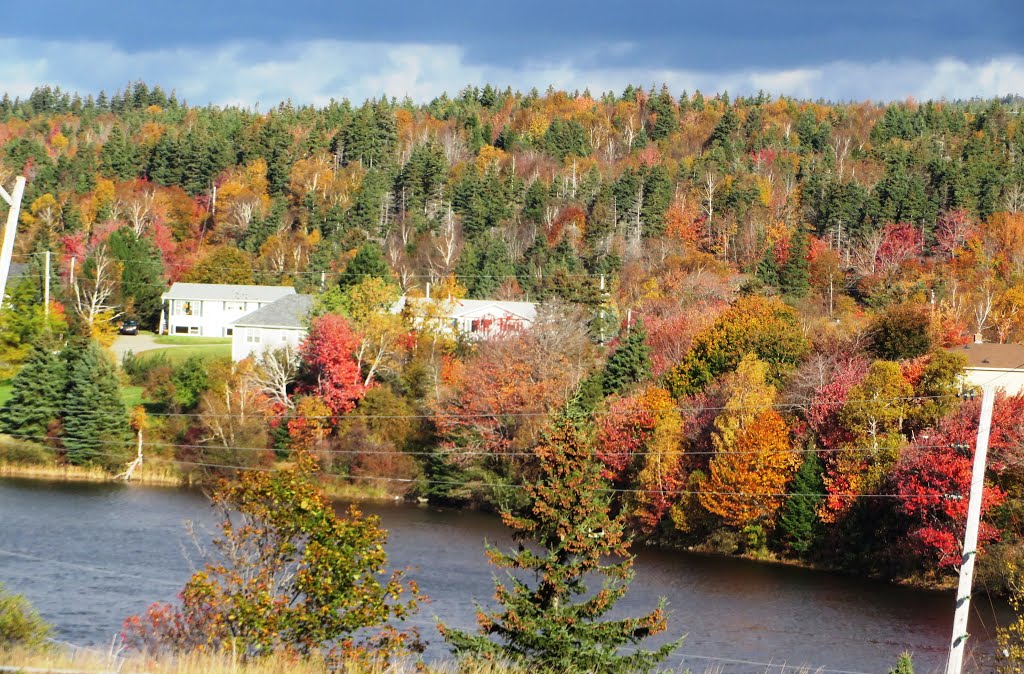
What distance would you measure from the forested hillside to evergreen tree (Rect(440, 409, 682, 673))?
1610 millimetres

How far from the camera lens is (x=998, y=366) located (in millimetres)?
54625

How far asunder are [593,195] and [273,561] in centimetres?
10212

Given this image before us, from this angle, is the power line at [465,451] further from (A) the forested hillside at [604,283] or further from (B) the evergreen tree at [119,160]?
(B) the evergreen tree at [119,160]

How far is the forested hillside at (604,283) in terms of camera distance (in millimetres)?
48094

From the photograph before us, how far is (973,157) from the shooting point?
113938mm

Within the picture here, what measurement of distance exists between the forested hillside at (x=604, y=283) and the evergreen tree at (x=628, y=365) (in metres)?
0.13

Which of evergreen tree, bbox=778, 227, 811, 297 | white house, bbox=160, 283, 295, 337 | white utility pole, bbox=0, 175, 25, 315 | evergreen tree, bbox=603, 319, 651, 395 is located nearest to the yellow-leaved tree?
evergreen tree, bbox=603, 319, 651, 395

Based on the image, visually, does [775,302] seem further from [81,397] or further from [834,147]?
[834,147]

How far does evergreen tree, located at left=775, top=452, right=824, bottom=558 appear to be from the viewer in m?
47.1

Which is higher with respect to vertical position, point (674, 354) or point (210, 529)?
point (674, 354)

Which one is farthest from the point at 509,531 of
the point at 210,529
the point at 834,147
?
the point at 834,147

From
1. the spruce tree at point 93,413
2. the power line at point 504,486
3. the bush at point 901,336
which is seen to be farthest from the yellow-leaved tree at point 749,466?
the spruce tree at point 93,413

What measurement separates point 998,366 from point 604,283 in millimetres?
34264

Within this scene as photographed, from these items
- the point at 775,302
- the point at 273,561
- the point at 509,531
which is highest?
the point at 775,302
